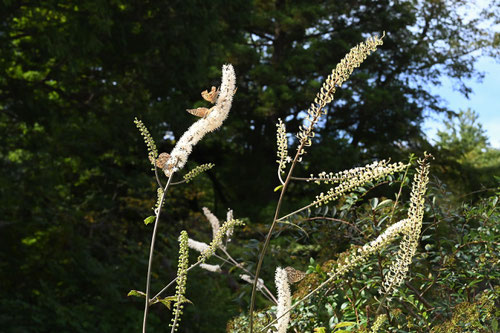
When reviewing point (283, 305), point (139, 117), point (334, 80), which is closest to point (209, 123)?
point (334, 80)

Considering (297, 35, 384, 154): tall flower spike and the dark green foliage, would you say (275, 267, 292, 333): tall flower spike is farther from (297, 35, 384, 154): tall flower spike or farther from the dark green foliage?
the dark green foliage

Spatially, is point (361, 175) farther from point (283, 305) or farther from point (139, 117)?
point (139, 117)

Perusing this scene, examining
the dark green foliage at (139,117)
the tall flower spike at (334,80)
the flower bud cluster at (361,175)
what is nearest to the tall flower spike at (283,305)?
the flower bud cluster at (361,175)

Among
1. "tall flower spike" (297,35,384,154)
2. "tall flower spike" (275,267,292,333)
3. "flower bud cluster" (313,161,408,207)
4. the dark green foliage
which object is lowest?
"tall flower spike" (275,267,292,333)

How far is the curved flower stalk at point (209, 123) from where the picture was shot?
4.33 feet

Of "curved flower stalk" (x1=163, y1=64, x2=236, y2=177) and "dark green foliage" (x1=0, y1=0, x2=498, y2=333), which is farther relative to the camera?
"dark green foliage" (x1=0, y1=0, x2=498, y2=333)

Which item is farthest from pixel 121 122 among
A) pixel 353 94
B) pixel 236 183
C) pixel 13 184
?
pixel 353 94

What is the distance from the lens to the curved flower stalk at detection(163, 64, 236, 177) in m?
1.32

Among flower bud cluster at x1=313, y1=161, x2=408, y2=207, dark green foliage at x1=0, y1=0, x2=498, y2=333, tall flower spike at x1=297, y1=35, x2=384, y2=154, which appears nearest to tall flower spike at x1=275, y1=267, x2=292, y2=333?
flower bud cluster at x1=313, y1=161, x2=408, y2=207

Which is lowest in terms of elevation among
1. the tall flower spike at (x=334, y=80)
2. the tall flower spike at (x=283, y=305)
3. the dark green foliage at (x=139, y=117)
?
the tall flower spike at (x=283, y=305)

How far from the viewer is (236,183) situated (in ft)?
46.2

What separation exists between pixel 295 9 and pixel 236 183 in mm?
4211

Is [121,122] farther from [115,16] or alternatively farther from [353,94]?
[353,94]

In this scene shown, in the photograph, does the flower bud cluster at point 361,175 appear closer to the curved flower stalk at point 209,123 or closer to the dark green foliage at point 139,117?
the curved flower stalk at point 209,123
